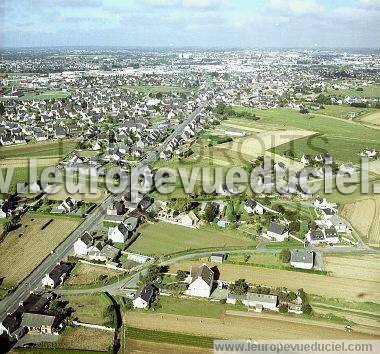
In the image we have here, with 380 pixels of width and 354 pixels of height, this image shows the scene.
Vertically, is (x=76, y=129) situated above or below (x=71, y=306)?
above

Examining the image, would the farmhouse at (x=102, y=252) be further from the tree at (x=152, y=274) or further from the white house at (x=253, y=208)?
the white house at (x=253, y=208)

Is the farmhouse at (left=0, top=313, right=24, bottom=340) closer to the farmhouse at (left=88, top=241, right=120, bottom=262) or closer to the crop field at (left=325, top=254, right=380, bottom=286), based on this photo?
the farmhouse at (left=88, top=241, right=120, bottom=262)

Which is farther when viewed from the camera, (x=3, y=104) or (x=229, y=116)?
(x=3, y=104)

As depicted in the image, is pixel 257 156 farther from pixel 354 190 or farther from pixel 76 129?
pixel 76 129

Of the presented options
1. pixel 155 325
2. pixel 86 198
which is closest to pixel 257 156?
pixel 86 198

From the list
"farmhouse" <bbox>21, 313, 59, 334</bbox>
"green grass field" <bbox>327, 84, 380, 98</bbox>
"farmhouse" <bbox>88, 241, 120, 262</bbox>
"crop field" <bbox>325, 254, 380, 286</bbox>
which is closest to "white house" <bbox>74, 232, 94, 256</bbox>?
"farmhouse" <bbox>88, 241, 120, 262</bbox>

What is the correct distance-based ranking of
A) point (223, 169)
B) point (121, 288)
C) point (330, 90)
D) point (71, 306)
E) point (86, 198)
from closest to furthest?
1. point (71, 306)
2. point (121, 288)
3. point (86, 198)
4. point (223, 169)
5. point (330, 90)

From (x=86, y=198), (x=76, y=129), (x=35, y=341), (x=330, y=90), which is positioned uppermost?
(x=330, y=90)

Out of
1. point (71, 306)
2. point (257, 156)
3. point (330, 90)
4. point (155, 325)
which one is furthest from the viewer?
point (330, 90)
